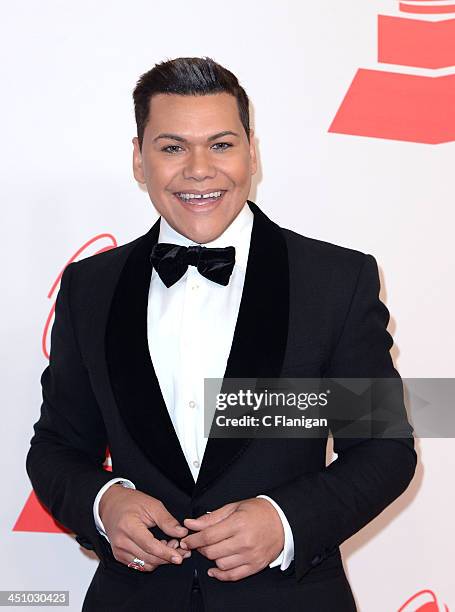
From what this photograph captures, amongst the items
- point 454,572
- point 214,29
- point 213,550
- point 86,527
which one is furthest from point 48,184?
point 454,572

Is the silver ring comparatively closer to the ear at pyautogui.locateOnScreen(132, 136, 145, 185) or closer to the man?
the man

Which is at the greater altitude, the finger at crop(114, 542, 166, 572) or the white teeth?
the white teeth

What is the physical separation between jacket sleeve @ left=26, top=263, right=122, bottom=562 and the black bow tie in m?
0.25

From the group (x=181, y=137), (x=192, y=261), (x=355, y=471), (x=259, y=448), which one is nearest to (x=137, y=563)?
(x=259, y=448)

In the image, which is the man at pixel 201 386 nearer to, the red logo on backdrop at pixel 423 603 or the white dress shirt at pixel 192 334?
the white dress shirt at pixel 192 334

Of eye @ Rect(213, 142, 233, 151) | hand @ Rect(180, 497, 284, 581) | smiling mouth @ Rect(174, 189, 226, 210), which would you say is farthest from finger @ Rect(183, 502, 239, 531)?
eye @ Rect(213, 142, 233, 151)

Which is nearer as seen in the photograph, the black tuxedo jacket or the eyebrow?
the black tuxedo jacket

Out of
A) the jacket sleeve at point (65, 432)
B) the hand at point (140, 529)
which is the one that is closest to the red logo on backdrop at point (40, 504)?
the jacket sleeve at point (65, 432)

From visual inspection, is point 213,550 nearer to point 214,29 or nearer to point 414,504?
point 414,504

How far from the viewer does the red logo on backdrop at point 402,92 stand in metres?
2.40

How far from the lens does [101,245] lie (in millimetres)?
2438

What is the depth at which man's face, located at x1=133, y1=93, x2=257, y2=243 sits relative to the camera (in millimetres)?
1805

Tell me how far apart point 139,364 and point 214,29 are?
105cm

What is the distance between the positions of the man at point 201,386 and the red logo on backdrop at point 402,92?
569mm
